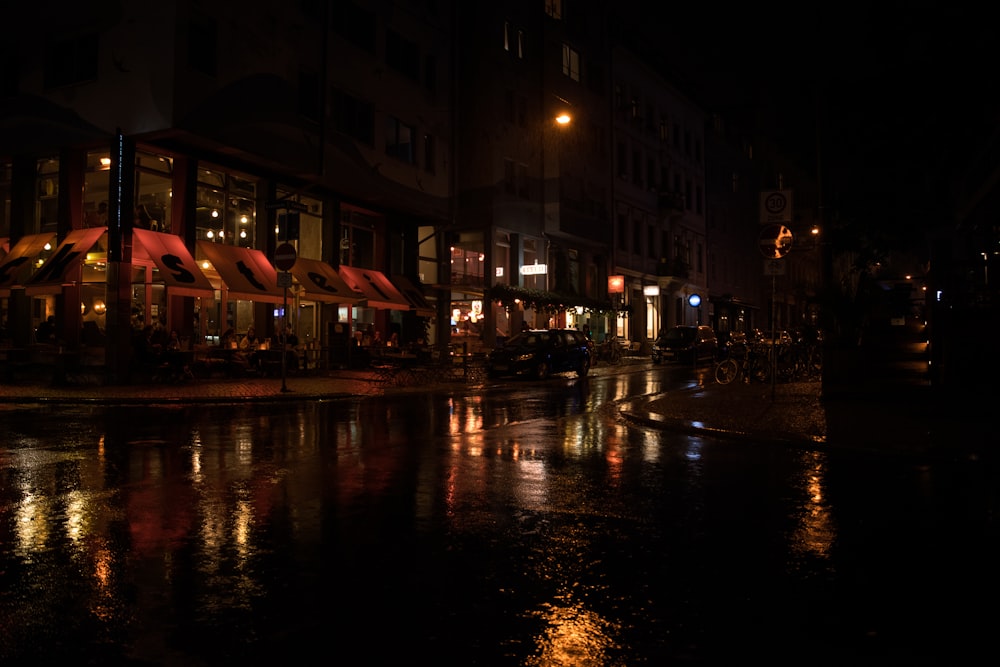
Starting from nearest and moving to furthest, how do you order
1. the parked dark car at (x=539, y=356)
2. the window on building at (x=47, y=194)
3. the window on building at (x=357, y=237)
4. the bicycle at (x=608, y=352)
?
the window on building at (x=47, y=194), the parked dark car at (x=539, y=356), the window on building at (x=357, y=237), the bicycle at (x=608, y=352)

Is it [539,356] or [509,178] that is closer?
[539,356]

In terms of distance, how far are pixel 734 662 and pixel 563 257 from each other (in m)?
41.3

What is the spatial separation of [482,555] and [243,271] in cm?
2169

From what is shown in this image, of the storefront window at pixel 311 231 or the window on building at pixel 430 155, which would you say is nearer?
the storefront window at pixel 311 231

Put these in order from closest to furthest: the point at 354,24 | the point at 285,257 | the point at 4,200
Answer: the point at 285,257 < the point at 4,200 < the point at 354,24

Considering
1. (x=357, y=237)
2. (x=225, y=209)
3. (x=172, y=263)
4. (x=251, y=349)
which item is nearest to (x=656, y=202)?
(x=357, y=237)

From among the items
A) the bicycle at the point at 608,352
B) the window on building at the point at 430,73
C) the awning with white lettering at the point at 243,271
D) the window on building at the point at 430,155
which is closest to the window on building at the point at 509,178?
the window on building at the point at 430,155

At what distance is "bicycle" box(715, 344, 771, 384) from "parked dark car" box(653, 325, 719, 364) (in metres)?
14.1

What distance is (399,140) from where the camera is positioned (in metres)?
32.1

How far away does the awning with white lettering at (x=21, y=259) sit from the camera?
922 inches

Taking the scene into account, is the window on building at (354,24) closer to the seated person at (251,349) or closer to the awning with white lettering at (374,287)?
the awning with white lettering at (374,287)

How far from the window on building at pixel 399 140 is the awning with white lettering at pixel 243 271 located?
7703mm

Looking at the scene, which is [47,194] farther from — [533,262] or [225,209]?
[533,262]

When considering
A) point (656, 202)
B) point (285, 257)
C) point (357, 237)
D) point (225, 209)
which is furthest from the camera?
point (656, 202)
